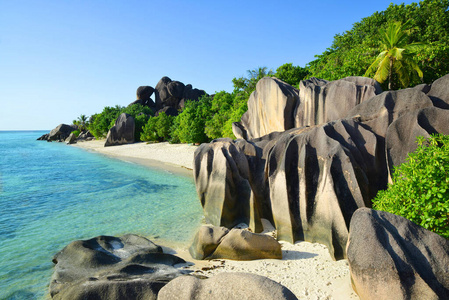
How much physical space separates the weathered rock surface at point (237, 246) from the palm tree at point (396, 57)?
13.7 m

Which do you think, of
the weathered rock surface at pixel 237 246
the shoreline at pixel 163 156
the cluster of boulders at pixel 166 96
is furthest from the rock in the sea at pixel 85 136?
the weathered rock surface at pixel 237 246

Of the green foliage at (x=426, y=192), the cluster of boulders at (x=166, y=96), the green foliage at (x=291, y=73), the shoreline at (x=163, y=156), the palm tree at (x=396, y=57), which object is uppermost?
the cluster of boulders at (x=166, y=96)

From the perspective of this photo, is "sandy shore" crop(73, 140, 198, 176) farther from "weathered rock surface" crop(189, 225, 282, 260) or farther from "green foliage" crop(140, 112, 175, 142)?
"weathered rock surface" crop(189, 225, 282, 260)

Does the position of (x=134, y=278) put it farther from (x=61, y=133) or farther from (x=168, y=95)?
(x=61, y=133)

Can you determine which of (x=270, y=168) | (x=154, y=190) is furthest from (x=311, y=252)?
(x=154, y=190)

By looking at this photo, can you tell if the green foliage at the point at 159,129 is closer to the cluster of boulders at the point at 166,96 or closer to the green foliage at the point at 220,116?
the green foliage at the point at 220,116

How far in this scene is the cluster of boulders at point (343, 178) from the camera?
4.70 metres

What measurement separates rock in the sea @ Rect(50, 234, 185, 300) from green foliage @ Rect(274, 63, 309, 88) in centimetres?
2195

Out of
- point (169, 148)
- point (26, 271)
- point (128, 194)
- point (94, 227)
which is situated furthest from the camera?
point (169, 148)

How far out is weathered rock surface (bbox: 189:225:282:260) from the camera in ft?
24.9

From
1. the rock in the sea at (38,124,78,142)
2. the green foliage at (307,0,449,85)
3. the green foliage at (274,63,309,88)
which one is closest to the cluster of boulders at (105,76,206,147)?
the rock in the sea at (38,124,78,142)

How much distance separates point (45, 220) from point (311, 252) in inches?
467

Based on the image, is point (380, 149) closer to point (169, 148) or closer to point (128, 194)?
point (128, 194)

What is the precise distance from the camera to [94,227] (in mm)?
11648
